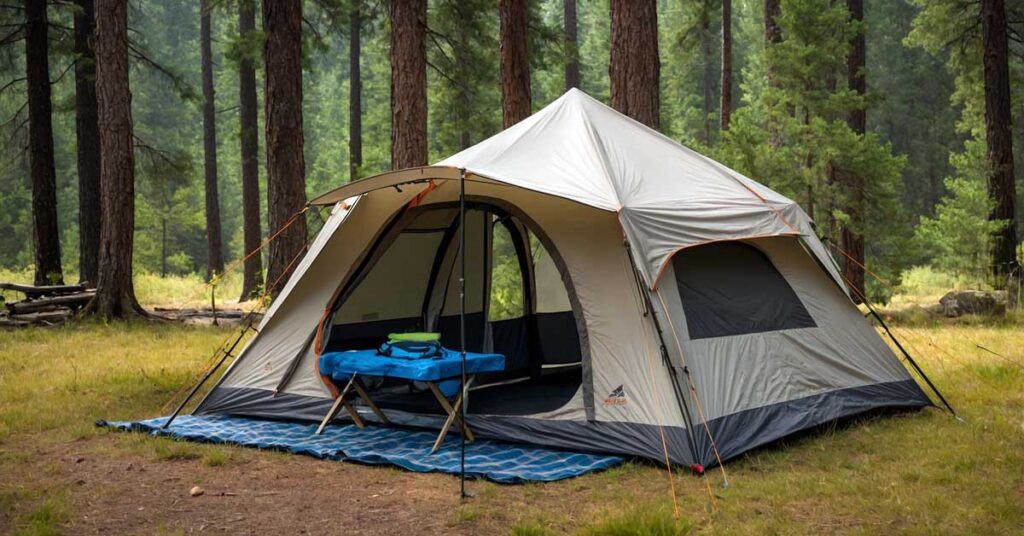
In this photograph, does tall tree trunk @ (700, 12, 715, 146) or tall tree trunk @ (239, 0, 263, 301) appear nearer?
tall tree trunk @ (239, 0, 263, 301)

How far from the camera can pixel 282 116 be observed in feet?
34.5

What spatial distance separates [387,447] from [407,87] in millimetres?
4734

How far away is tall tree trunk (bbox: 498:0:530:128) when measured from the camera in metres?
10.4

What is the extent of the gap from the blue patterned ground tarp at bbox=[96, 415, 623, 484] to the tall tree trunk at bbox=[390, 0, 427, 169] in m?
3.76

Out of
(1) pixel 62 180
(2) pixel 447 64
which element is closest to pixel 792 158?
(2) pixel 447 64

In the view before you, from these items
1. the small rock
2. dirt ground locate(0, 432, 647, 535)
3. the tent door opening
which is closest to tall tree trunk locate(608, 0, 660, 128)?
the tent door opening

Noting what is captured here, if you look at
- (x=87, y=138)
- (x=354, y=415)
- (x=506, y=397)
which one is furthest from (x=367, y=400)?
(x=87, y=138)

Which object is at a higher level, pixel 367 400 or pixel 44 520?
pixel 367 400

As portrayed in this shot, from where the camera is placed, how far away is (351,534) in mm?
4023

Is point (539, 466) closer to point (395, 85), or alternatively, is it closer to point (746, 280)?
point (746, 280)

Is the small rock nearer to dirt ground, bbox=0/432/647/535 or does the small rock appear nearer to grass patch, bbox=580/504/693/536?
dirt ground, bbox=0/432/647/535

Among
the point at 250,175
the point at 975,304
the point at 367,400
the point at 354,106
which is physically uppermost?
the point at 354,106

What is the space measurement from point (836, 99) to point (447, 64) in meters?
6.79

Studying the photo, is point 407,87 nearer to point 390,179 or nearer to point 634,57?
point 634,57
